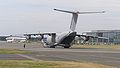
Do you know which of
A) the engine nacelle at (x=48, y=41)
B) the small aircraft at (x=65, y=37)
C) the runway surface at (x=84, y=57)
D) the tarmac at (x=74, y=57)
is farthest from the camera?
the engine nacelle at (x=48, y=41)

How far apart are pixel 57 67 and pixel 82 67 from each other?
1.81 m

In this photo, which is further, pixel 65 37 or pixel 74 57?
pixel 65 37

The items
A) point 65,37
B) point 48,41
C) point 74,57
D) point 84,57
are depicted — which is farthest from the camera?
point 48,41

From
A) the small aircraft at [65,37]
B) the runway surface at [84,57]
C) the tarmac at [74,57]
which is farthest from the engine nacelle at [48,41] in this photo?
the runway surface at [84,57]

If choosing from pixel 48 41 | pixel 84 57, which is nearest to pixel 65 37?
pixel 48 41

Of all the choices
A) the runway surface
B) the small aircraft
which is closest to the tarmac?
the runway surface

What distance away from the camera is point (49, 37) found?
326 ft

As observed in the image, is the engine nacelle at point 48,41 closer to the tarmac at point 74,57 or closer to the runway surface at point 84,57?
the tarmac at point 74,57

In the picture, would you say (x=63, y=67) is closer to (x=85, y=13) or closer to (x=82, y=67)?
(x=82, y=67)

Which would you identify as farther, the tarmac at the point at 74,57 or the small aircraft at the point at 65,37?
the small aircraft at the point at 65,37

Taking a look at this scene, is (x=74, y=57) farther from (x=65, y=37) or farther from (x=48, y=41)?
(x=48, y=41)

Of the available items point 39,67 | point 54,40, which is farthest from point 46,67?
point 54,40

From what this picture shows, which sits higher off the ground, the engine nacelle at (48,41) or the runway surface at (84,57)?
the runway surface at (84,57)

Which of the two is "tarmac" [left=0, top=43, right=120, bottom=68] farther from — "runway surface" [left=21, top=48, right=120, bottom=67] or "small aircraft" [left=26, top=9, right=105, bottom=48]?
"small aircraft" [left=26, top=9, right=105, bottom=48]
